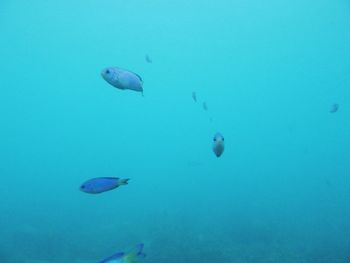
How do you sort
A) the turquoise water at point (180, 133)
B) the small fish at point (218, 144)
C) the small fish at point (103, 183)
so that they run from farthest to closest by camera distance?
the turquoise water at point (180, 133) < the small fish at point (103, 183) < the small fish at point (218, 144)

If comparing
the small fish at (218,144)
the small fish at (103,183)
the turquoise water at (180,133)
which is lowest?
the small fish at (103,183)

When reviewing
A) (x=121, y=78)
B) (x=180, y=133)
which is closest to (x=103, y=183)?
(x=121, y=78)

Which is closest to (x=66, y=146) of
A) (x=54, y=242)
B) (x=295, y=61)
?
(x=295, y=61)

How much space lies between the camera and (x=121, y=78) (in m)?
3.52

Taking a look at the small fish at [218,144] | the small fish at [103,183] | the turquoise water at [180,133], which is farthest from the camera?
the turquoise water at [180,133]

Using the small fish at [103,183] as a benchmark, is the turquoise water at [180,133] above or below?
above

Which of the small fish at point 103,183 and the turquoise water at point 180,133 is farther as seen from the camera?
the turquoise water at point 180,133

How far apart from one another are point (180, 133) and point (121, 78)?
143 metres

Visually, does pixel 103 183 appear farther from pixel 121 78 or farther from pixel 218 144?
pixel 218 144

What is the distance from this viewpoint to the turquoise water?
11.2 meters

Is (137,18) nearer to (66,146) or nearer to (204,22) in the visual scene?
(204,22)

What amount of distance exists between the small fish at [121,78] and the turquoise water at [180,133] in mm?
5997

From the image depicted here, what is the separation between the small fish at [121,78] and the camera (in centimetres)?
351

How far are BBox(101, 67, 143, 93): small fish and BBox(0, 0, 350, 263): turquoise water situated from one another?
6.00 m
